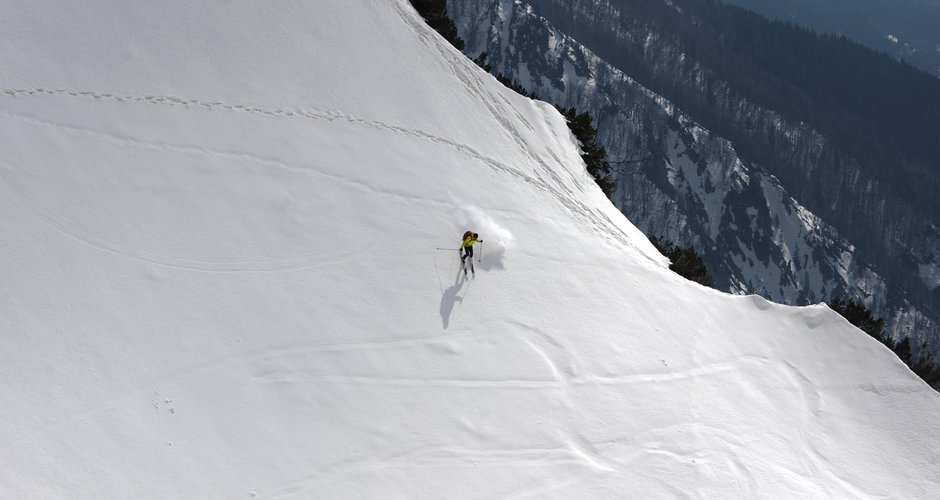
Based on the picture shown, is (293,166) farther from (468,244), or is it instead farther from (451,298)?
(451,298)

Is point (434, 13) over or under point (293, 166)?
over

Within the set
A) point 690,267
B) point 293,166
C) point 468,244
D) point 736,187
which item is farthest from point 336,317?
point 736,187

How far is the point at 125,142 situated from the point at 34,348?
6.76m

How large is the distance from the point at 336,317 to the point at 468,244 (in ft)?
12.9

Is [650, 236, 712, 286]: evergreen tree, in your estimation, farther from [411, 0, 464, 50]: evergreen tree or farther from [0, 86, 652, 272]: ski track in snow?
[411, 0, 464, 50]: evergreen tree

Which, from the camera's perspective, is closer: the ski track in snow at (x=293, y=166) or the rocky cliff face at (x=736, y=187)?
the ski track in snow at (x=293, y=166)

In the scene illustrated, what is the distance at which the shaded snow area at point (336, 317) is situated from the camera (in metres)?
13.0

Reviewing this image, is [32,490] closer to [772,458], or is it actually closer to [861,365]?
[772,458]

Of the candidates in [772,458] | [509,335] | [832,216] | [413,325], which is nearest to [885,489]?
[772,458]

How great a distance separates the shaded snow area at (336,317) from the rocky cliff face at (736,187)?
98.3 metres

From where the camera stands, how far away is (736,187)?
136875mm

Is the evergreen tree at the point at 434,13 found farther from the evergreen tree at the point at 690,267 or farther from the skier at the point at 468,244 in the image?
the skier at the point at 468,244

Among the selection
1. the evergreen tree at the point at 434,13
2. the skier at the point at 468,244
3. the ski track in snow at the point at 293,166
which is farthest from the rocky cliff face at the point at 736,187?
the skier at the point at 468,244

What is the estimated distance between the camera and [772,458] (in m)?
16.9
